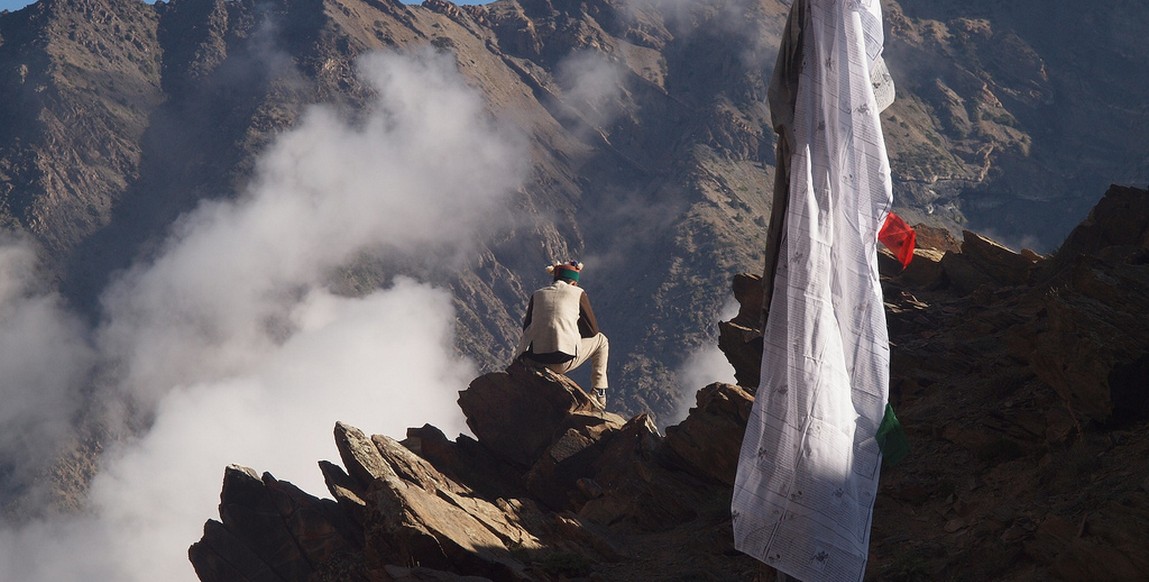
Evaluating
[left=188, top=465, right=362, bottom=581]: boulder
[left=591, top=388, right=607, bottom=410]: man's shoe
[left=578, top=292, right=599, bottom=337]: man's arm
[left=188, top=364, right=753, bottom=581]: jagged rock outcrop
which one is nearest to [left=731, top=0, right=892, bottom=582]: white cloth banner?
[left=188, top=364, right=753, bottom=581]: jagged rock outcrop

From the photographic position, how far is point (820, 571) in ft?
32.4

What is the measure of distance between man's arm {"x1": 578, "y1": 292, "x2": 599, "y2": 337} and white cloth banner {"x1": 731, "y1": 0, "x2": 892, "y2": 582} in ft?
35.1

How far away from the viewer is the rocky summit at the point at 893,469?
13023 millimetres

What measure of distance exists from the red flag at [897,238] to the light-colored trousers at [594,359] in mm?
11060

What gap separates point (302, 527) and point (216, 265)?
18639cm

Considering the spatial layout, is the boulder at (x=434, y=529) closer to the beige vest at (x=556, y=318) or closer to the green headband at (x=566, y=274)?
the beige vest at (x=556, y=318)

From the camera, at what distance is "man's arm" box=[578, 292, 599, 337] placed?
21172mm

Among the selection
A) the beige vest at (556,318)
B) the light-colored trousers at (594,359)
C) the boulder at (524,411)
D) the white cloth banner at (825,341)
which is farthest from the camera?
the light-colored trousers at (594,359)

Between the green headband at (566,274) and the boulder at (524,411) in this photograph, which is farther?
the green headband at (566,274)

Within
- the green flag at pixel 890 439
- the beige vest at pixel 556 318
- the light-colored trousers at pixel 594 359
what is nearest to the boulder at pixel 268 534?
the beige vest at pixel 556 318

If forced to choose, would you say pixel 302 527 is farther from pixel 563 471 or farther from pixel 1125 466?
pixel 1125 466

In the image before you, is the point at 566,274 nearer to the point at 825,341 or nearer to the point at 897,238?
the point at 897,238

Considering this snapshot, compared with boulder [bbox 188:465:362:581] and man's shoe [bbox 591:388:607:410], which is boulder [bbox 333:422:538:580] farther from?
man's shoe [bbox 591:388:607:410]

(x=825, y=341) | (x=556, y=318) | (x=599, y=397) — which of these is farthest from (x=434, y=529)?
(x=599, y=397)
